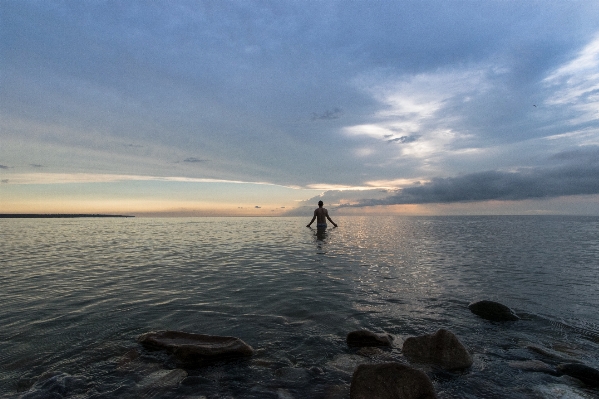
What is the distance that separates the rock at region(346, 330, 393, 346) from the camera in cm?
771

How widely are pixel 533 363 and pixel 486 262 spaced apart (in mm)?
15052

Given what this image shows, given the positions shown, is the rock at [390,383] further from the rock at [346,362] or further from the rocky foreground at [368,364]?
the rock at [346,362]

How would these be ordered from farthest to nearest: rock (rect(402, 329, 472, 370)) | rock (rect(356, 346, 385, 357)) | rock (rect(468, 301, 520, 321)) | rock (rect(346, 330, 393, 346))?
rock (rect(468, 301, 520, 321))
rock (rect(346, 330, 393, 346))
rock (rect(356, 346, 385, 357))
rock (rect(402, 329, 472, 370))

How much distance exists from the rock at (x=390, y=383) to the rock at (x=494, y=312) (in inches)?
229

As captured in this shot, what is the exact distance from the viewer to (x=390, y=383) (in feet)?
17.9

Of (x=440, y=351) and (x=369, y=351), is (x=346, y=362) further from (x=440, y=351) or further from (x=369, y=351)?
(x=440, y=351)

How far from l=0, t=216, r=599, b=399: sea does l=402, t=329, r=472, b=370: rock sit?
11.6 inches

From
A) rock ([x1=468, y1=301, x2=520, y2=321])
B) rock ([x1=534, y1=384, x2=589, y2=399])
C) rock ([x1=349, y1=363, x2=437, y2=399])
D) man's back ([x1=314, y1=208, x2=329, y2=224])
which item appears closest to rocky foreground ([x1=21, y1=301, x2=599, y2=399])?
rock ([x1=349, y1=363, x2=437, y2=399])

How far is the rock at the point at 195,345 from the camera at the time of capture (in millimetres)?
6934

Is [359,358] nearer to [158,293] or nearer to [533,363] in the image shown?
[533,363]

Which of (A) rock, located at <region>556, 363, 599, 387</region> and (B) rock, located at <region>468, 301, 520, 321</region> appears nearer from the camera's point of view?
(A) rock, located at <region>556, 363, 599, 387</region>

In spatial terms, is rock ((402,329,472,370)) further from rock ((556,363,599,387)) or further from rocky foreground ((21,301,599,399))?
rock ((556,363,599,387))

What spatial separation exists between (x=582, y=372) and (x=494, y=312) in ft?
12.1

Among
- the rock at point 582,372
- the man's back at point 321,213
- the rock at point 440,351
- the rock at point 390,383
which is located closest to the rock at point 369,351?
the rock at point 440,351
